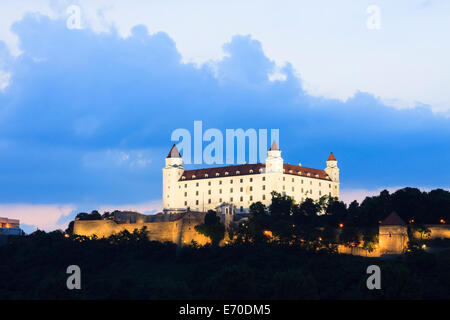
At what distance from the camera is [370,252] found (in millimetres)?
97438

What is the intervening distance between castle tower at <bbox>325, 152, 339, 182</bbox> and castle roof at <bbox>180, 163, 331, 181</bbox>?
101 centimetres

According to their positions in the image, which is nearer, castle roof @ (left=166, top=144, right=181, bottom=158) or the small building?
the small building

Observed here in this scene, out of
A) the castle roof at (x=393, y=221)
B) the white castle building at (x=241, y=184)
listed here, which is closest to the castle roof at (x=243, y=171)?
the white castle building at (x=241, y=184)

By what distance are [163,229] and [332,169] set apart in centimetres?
3494

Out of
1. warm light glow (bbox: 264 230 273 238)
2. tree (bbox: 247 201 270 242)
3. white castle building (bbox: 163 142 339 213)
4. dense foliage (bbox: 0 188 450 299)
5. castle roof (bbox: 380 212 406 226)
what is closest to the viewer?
dense foliage (bbox: 0 188 450 299)

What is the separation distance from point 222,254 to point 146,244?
9.96 meters

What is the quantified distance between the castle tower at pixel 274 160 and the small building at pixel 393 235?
2776cm

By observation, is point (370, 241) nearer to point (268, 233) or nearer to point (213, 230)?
point (268, 233)

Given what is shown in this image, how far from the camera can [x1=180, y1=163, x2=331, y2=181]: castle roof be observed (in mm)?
125375

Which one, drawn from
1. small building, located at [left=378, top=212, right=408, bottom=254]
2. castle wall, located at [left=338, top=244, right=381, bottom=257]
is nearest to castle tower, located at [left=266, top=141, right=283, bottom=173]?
castle wall, located at [left=338, top=244, right=381, bottom=257]

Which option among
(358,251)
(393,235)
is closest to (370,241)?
(358,251)

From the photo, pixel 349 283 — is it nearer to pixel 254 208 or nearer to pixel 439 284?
pixel 439 284

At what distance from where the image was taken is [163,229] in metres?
106

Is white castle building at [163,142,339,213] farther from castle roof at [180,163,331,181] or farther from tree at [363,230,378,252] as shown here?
tree at [363,230,378,252]
